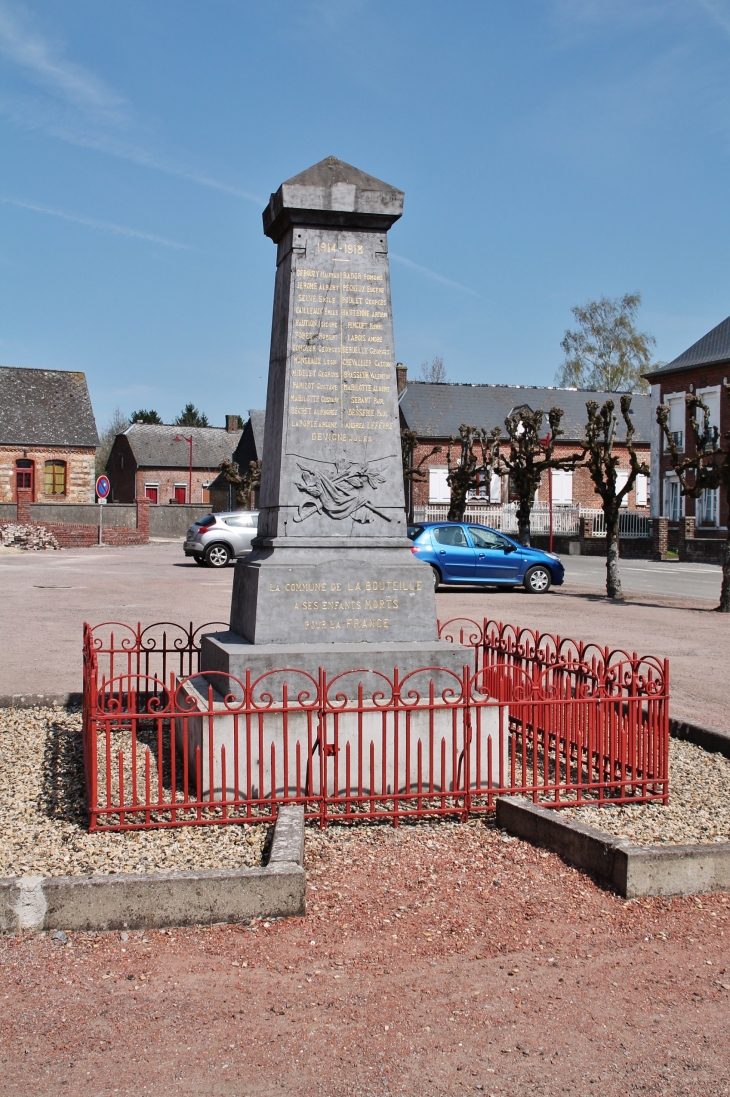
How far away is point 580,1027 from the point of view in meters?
3.22

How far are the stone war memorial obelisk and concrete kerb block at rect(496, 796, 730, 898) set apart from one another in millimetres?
1763

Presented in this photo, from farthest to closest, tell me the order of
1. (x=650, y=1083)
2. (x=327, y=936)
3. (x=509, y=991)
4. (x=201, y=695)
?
(x=201, y=695), (x=327, y=936), (x=509, y=991), (x=650, y=1083)

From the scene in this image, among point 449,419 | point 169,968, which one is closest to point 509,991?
point 169,968

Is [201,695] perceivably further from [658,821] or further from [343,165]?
[343,165]

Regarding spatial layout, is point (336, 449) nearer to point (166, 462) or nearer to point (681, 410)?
point (681, 410)

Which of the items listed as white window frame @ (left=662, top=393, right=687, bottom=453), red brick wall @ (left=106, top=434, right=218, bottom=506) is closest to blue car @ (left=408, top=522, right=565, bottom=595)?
white window frame @ (left=662, top=393, right=687, bottom=453)

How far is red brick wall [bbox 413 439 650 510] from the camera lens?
1988 inches

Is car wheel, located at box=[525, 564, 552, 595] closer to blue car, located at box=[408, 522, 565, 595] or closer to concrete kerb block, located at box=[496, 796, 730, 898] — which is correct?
blue car, located at box=[408, 522, 565, 595]

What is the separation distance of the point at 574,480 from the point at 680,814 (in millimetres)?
48415

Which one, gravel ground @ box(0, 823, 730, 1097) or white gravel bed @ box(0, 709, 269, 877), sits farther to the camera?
white gravel bed @ box(0, 709, 269, 877)

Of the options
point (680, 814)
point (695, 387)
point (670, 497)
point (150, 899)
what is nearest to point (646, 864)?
point (680, 814)

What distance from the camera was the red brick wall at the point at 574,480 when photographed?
50.5m

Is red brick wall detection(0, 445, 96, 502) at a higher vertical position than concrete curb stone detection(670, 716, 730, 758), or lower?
higher

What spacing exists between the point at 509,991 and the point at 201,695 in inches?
123
